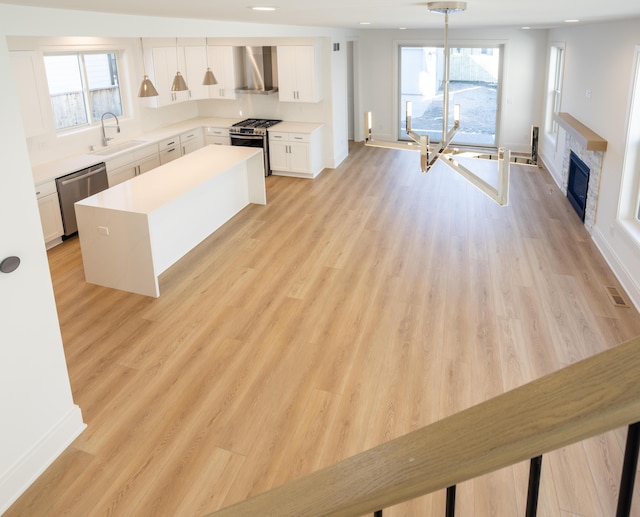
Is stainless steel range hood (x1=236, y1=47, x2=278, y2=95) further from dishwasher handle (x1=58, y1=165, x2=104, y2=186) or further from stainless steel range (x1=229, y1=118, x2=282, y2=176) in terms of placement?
dishwasher handle (x1=58, y1=165, x2=104, y2=186)

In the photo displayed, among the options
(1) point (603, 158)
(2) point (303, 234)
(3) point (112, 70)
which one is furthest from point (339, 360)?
(3) point (112, 70)

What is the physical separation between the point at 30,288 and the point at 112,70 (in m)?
5.68

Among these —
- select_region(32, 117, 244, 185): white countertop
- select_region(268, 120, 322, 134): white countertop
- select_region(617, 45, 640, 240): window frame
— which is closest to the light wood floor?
select_region(617, 45, 640, 240): window frame

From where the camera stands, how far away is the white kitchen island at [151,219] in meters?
5.01

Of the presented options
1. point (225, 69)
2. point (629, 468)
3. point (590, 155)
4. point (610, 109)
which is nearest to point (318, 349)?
point (629, 468)

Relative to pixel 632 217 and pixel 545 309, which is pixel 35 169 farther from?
pixel 632 217

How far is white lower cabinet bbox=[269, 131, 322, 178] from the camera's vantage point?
858cm

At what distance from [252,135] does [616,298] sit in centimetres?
606

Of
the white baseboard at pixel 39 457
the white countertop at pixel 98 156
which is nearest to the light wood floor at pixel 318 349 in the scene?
the white baseboard at pixel 39 457

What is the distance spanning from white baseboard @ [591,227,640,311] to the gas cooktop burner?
5.30 meters

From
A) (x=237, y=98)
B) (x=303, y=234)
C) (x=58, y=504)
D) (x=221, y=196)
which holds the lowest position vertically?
(x=58, y=504)

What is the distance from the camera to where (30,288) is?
3.03 meters

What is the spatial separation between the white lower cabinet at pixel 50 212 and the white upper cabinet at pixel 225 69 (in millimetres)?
3915

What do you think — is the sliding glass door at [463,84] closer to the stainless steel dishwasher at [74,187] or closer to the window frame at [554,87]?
the window frame at [554,87]
